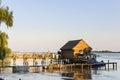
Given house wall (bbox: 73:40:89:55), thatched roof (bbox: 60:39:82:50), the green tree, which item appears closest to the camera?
the green tree

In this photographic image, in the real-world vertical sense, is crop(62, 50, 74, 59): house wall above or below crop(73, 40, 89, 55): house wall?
below

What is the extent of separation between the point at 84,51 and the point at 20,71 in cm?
2251

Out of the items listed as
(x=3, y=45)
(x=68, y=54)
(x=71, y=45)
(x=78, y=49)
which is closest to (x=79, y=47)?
(x=78, y=49)

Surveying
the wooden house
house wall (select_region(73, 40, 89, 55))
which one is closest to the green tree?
the wooden house

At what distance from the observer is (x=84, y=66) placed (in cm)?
8550

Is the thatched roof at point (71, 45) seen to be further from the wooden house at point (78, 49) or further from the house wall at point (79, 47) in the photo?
the house wall at point (79, 47)

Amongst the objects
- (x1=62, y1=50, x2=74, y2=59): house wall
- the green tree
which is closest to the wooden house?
(x1=62, y1=50, x2=74, y2=59): house wall

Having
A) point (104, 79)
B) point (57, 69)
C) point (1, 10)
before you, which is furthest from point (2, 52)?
point (57, 69)

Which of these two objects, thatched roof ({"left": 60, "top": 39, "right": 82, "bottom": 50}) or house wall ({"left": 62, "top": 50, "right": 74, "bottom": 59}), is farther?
house wall ({"left": 62, "top": 50, "right": 74, "bottom": 59})

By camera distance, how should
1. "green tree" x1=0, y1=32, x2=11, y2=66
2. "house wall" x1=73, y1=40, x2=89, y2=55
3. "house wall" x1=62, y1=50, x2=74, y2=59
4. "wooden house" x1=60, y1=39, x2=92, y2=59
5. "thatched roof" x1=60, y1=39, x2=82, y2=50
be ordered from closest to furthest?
"green tree" x1=0, y1=32, x2=11, y2=66
"wooden house" x1=60, y1=39, x2=92, y2=59
"house wall" x1=73, y1=40, x2=89, y2=55
"thatched roof" x1=60, y1=39, x2=82, y2=50
"house wall" x1=62, y1=50, x2=74, y2=59

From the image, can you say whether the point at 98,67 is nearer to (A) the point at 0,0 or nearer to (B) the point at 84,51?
(B) the point at 84,51

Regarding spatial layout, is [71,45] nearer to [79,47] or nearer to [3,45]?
[79,47]

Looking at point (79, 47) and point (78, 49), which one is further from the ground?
point (79, 47)

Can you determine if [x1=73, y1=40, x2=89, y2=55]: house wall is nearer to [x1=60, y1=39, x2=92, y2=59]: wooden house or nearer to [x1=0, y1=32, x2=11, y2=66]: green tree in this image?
[x1=60, y1=39, x2=92, y2=59]: wooden house
